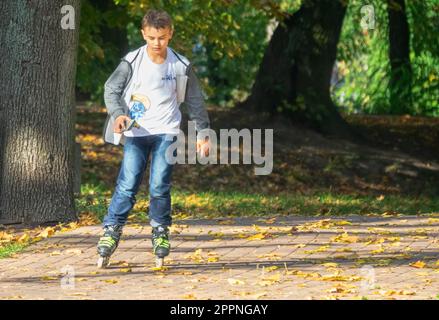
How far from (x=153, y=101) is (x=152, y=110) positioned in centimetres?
7

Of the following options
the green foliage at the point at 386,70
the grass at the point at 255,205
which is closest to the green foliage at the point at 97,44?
the grass at the point at 255,205

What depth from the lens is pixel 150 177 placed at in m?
9.27

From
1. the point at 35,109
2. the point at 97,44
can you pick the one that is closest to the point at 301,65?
the point at 97,44

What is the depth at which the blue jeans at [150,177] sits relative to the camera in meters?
9.22

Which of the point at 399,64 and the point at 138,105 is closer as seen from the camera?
the point at 138,105

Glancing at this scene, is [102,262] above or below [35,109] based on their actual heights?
below

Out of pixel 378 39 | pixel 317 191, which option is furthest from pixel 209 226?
pixel 378 39

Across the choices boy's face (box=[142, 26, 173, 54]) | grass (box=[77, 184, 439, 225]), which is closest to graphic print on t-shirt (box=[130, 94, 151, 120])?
boy's face (box=[142, 26, 173, 54])

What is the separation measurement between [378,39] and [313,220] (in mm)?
19046

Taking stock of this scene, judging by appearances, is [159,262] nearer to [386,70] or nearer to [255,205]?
[255,205]

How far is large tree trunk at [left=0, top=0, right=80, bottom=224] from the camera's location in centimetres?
1214

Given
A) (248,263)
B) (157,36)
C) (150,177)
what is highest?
(157,36)

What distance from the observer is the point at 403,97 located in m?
27.7

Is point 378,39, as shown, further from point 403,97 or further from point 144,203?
point 144,203
